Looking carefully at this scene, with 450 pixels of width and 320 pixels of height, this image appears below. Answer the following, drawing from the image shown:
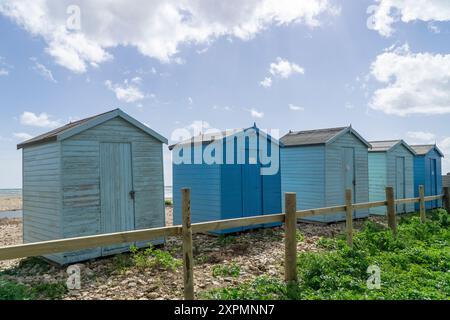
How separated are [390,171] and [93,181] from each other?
1258 cm

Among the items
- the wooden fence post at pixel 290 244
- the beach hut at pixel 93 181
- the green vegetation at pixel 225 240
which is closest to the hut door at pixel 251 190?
the green vegetation at pixel 225 240

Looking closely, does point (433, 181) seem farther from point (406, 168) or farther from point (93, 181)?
point (93, 181)

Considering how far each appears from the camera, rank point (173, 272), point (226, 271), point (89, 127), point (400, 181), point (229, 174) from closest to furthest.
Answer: point (226, 271) → point (173, 272) → point (89, 127) → point (229, 174) → point (400, 181)

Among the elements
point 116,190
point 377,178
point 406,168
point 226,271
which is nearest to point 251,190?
point 116,190

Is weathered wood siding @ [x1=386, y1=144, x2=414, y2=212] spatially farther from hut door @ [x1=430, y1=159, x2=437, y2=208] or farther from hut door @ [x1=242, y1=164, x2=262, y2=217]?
hut door @ [x1=242, y1=164, x2=262, y2=217]

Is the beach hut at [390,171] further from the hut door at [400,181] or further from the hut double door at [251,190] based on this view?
the hut double door at [251,190]

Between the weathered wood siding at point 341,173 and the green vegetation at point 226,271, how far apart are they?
6.85 metres

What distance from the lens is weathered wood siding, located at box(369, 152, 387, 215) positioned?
14.9 meters

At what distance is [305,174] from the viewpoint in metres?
12.7

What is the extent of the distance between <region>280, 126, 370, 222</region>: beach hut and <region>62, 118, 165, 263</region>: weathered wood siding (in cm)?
605

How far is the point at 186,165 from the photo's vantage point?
11.0 meters

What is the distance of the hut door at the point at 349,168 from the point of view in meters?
12.9
